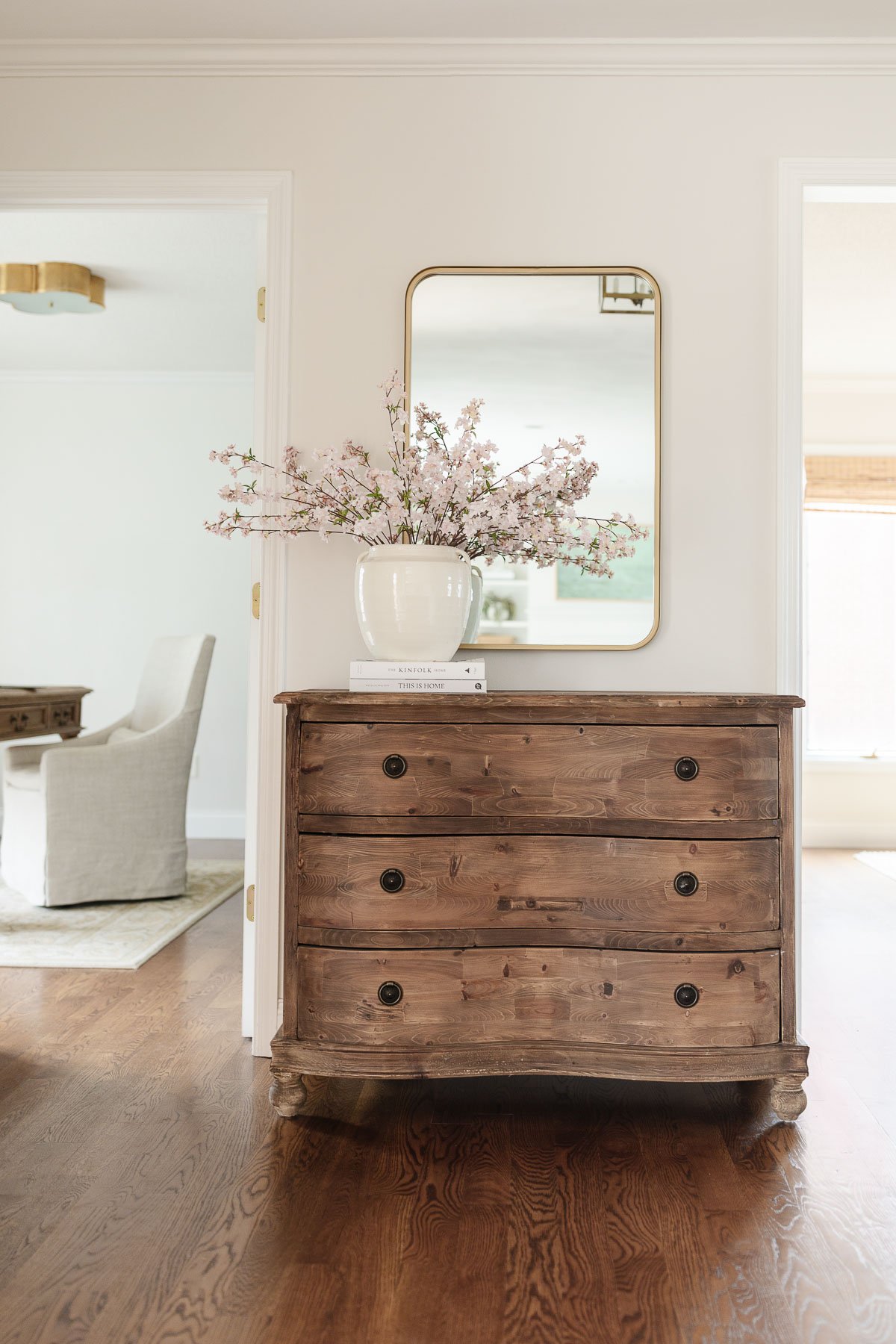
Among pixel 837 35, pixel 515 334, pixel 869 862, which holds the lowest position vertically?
pixel 869 862

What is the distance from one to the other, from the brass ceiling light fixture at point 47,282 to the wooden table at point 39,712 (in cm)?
171

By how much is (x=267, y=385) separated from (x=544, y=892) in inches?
56.7

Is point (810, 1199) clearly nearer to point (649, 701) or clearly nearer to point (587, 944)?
point (587, 944)

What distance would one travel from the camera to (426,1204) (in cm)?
180

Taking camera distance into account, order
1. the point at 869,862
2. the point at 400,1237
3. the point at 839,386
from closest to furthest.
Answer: the point at 400,1237 < the point at 869,862 < the point at 839,386

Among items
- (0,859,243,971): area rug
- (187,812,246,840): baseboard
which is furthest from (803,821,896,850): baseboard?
(0,859,243,971): area rug

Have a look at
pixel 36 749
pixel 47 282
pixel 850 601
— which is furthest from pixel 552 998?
pixel 850 601

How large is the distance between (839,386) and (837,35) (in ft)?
12.5

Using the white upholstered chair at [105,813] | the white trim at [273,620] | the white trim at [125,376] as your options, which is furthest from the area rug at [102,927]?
the white trim at [125,376]

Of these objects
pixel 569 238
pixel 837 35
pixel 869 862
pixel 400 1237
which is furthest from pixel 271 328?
pixel 869 862

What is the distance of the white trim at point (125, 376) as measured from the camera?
5.88m

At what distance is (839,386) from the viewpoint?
240 inches

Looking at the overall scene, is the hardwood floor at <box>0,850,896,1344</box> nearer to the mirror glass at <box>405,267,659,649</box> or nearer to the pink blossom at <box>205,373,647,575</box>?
the mirror glass at <box>405,267,659,649</box>

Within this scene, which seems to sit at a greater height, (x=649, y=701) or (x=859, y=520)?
(x=859, y=520)
